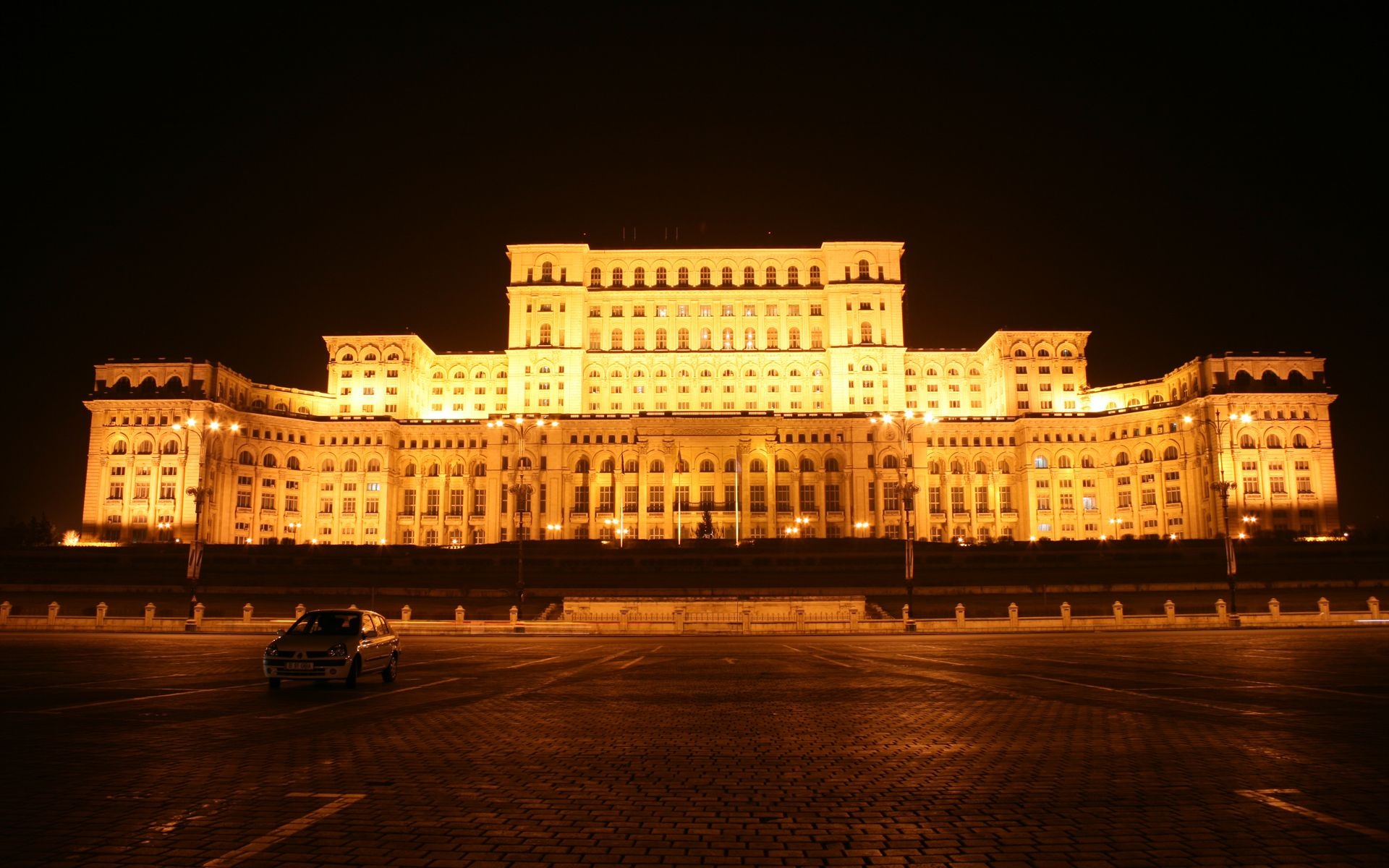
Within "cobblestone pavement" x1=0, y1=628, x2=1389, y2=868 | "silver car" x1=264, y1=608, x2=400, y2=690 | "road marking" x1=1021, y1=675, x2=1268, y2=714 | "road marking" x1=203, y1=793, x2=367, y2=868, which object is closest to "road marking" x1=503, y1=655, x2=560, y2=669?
"cobblestone pavement" x1=0, y1=628, x2=1389, y2=868

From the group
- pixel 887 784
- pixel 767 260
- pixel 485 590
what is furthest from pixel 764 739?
pixel 767 260

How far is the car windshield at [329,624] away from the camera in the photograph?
18438 millimetres

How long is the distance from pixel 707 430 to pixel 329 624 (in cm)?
9032

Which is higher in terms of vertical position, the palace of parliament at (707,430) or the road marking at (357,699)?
the palace of parliament at (707,430)

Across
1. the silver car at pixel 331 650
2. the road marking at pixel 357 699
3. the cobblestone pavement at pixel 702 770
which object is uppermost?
the silver car at pixel 331 650

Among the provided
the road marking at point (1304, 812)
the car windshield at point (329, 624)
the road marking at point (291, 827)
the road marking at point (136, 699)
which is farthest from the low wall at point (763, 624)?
the road marking at point (291, 827)

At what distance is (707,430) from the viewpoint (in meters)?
109

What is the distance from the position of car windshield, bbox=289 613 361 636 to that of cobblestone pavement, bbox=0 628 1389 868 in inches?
44.8

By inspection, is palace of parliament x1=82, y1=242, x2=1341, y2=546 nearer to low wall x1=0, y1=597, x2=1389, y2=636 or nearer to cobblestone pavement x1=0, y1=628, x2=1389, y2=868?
low wall x1=0, y1=597, x2=1389, y2=636

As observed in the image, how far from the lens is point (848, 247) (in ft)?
395

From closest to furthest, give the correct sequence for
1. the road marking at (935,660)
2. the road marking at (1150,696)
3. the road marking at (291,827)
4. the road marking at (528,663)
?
the road marking at (291,827) → the road marking at (1150,696) → the road marking at (935,660) → the road marking at (528,663)

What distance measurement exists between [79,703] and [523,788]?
10178 millimetres

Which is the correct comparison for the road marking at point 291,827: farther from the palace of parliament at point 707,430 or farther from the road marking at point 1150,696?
the palace of parliament at point 707,430

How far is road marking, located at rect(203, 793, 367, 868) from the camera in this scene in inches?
250
